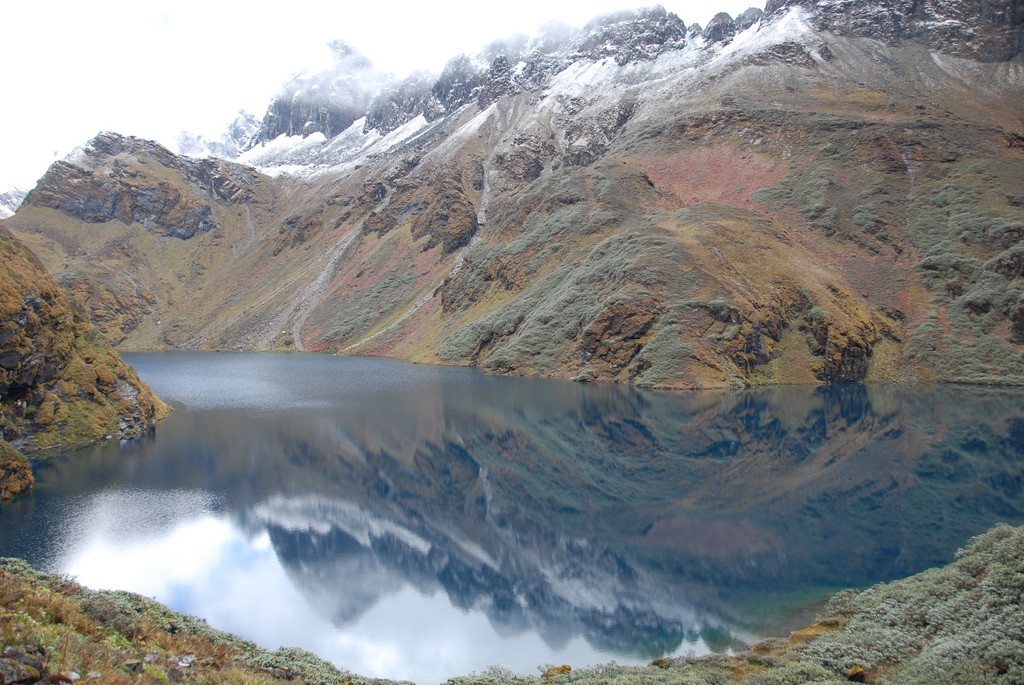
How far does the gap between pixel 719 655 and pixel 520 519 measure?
53.4 ft

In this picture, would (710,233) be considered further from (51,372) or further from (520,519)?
(51,372)

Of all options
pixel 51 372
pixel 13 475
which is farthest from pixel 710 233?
pixel 13 475

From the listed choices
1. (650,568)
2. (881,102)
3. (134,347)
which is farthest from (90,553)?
(134,347)

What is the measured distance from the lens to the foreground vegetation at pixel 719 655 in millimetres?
11406

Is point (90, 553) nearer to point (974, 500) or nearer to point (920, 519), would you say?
point (920, 519)

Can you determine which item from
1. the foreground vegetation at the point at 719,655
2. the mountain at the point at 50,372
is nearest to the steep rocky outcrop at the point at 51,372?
the mountain at the point at 50,372

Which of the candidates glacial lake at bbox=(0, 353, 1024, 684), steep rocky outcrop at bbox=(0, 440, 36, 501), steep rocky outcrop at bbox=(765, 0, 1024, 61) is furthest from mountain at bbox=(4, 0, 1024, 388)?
steep rocky outcrop at bbox=(0, 440, 36, 501)

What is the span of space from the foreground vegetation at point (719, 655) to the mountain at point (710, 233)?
185 feet

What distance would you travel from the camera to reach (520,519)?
34344 mm

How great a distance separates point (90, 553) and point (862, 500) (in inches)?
1480

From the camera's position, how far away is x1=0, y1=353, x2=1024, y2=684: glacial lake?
22.9m

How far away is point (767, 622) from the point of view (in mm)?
21766

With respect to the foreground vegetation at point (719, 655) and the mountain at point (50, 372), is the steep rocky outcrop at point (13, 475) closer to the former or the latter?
the mountain at point (50, 372)

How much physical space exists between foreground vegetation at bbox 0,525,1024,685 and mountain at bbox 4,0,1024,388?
5641 centimetres
